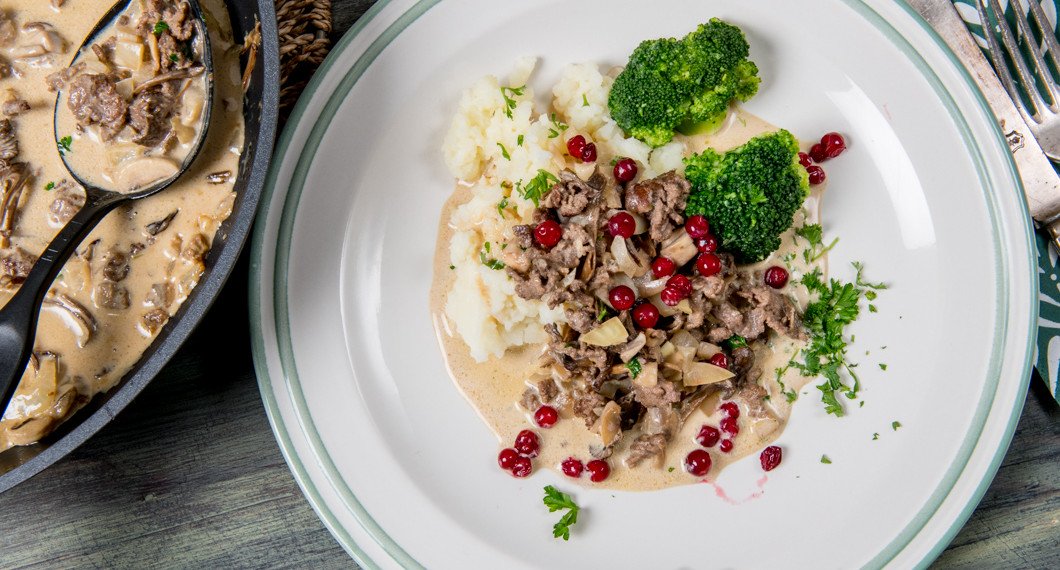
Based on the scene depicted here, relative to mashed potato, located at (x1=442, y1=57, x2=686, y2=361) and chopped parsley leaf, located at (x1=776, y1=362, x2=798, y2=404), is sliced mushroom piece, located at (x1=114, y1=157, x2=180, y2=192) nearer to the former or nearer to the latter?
mashed potato, located at (x1=442, y1=57, x2=686, y2=361)

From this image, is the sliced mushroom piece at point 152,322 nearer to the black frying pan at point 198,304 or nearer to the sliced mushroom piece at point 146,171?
the black frying pan at point 198,304

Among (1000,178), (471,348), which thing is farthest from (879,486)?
(471,348)

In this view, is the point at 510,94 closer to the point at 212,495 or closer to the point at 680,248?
the point at 680,248

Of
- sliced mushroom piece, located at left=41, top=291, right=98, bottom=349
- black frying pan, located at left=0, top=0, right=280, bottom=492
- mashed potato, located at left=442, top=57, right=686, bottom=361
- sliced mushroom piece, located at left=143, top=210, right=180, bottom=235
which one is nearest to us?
black frying pan, located at left=0, top=0, right=280, bottom=492

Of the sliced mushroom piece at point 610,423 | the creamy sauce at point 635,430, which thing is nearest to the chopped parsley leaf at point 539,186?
the creamy sauce at point 635,430

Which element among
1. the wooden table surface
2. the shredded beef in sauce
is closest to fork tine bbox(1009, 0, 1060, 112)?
the wooden table surface

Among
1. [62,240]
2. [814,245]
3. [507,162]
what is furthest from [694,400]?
[62,240]
